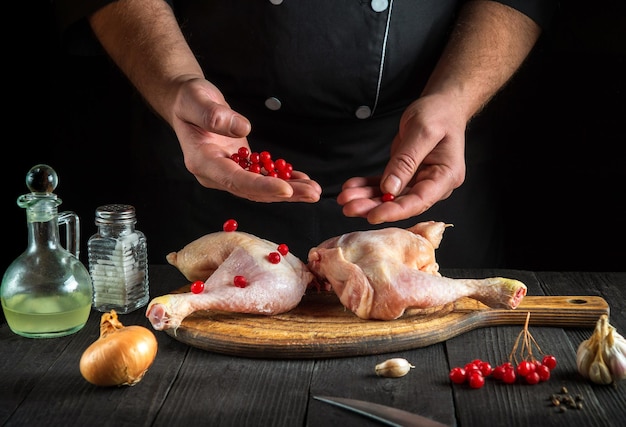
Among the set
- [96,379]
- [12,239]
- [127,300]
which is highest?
[96,379]

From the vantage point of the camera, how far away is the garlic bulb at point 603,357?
Result: 59.5 inches

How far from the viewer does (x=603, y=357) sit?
1.52m

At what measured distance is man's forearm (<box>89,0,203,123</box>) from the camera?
2287 mm

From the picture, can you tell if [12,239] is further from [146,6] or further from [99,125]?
[146,6]

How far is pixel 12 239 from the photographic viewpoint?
2.98m

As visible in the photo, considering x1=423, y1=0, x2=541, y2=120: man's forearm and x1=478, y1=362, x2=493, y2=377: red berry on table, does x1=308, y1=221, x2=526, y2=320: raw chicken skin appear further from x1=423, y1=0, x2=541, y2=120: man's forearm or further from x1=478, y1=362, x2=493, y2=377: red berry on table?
x1=423, y1=0, x2=541, y2=120: man's forearm

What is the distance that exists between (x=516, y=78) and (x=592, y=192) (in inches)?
18.8

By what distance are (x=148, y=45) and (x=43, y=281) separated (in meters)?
0.88

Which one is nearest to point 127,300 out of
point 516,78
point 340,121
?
point 340,121

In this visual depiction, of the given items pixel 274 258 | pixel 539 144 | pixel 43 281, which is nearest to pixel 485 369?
pixel 274 258

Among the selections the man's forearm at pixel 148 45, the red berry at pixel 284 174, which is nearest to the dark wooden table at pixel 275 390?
the red berry at pixel 284 174

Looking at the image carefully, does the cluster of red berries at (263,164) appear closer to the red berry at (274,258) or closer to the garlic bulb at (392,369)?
the red berry at (274,258)

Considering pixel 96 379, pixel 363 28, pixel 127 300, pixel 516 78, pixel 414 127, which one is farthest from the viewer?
pixel 516 78

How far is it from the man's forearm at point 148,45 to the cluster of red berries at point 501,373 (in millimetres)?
1064
